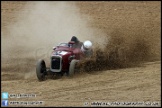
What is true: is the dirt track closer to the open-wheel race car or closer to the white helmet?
the open-wheel race car

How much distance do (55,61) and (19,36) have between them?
6936 mm

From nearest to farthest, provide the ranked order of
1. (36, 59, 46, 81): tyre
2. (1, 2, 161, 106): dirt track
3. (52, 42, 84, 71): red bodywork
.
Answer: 1. (1, 2, 161, 106): dirt track
2. (36, 59, 46, 81): tyre
3. (52, 42, 84, 71): red bodywork

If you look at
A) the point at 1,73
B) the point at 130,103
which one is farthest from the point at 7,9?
the point at 130,103

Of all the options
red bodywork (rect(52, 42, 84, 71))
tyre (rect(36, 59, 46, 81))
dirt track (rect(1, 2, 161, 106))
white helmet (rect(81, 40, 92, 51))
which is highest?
white helmet (rect(81, 40, 92, 51))

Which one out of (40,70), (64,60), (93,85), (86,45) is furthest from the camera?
(86,45)

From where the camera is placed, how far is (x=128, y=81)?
11398 millimetres

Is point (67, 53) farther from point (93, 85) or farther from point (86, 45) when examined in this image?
point (93, 85)

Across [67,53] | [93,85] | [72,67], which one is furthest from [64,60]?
[93,85]

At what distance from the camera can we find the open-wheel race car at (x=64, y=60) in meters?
11.8

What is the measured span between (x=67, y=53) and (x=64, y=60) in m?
0.25

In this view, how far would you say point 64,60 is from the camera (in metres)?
11.9

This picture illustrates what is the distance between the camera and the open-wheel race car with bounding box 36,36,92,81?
38.7 feet

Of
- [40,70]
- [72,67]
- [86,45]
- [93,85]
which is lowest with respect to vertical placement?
[93,85]

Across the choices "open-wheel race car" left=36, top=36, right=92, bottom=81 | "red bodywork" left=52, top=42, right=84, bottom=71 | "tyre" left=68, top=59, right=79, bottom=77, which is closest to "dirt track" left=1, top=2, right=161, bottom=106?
"tyre" left=68, top=59, right=79, bottom=77
